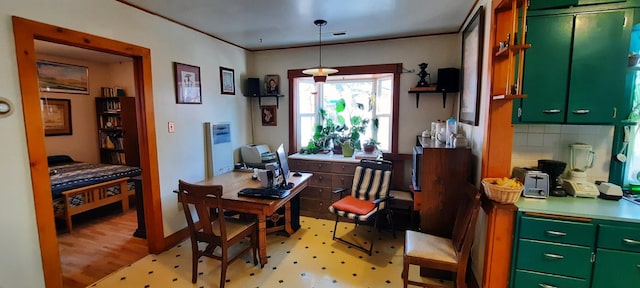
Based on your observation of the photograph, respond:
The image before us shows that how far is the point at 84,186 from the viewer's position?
12.1 feet

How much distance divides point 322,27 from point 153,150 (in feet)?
7.34

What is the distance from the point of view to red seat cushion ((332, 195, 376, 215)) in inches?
119

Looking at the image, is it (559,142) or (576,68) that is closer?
(576,68)

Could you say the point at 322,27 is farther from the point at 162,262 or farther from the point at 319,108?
the point at 162,262

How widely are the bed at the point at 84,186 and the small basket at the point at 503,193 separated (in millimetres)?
4345

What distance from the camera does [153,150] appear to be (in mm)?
2859

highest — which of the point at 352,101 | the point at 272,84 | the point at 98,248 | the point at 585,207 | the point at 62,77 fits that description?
the point at 62,77

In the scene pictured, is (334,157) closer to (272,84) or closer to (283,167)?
(283,167)

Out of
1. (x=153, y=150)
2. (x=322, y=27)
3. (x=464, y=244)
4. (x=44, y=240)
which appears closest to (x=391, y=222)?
(x=464, y=244)

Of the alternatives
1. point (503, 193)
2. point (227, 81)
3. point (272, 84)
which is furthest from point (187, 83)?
point (503, 193)

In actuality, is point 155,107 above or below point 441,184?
above

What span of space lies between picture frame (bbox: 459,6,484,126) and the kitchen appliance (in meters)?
0.70

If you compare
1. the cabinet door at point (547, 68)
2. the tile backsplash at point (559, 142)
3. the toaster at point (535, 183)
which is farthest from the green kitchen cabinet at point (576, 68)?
the toaster at point (535, 183)

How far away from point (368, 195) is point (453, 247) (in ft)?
4.27
